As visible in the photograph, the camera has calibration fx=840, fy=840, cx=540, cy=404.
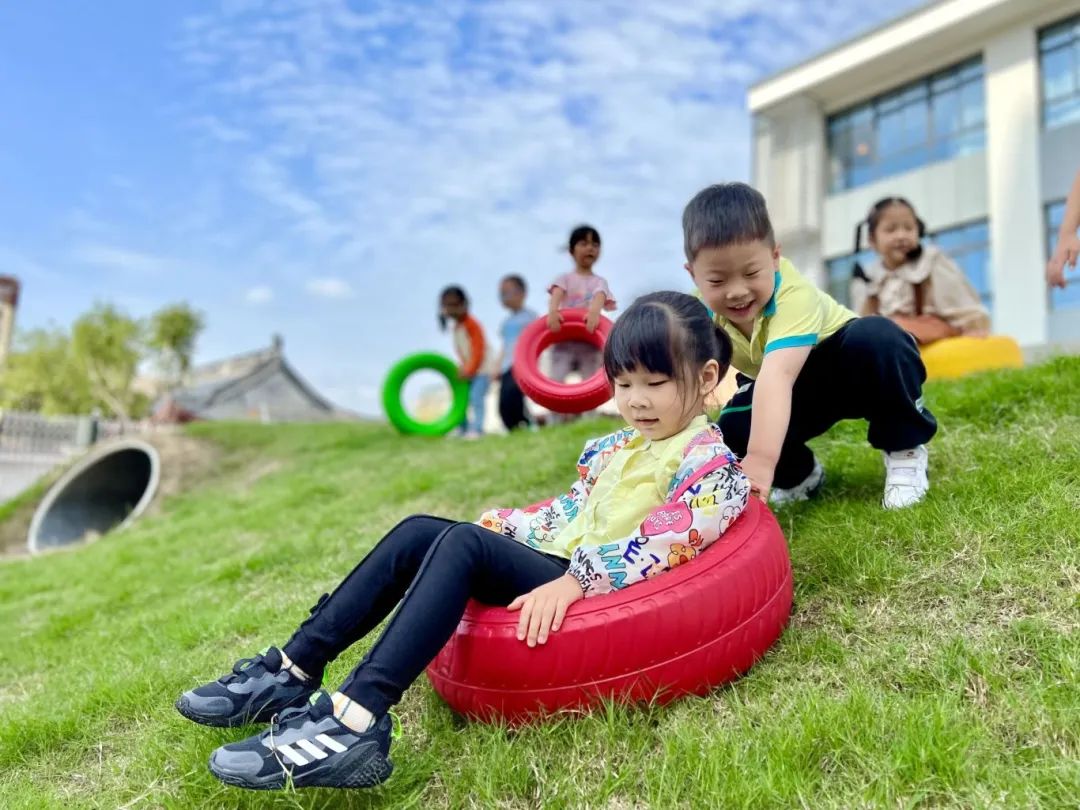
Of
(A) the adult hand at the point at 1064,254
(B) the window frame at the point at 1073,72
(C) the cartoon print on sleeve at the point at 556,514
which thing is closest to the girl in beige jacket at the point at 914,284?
(A) the adult hand at the point at 1064,254

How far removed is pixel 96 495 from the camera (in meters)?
13.0

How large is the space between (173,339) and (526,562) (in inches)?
1521

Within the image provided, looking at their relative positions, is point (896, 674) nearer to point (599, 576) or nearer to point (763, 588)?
point (763, 588)

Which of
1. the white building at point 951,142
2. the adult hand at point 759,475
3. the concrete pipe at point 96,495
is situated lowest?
the concrete pipe at point 96,495

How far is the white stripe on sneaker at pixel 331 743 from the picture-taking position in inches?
74.0

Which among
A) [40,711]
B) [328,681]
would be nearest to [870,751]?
[328,681]

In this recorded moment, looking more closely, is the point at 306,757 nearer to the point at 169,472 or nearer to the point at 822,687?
the point at 822,687

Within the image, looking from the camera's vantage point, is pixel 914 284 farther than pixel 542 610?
Yes

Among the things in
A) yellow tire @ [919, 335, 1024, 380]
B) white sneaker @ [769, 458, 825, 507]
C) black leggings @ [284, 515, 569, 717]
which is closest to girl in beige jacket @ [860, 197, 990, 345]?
yellow tire @ [919, 335, 1024, 380]

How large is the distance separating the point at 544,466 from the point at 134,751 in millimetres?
3214

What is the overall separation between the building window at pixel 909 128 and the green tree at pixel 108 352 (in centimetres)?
2939

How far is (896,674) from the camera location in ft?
7.06

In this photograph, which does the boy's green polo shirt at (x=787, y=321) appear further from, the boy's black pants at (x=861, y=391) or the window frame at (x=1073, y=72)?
the window frame at (x=1073, y=72)

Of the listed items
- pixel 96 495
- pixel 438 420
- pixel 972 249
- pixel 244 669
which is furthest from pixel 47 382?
pixel 244 669
